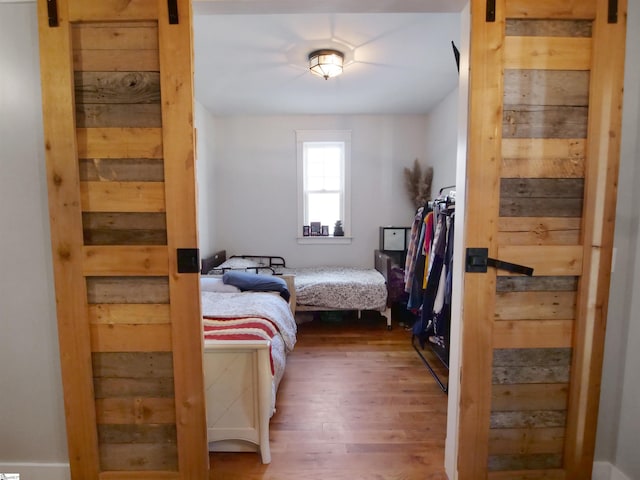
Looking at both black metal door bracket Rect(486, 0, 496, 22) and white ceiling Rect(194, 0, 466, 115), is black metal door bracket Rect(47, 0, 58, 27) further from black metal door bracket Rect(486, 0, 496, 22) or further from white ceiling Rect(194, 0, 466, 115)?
black metal door bracket Rect(486, 0, 496, 22)

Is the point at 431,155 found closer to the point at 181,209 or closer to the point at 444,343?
the point at 444,343

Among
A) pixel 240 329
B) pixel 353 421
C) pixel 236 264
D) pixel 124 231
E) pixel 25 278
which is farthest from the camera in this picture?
pixel 236 264

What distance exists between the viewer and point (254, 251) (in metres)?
4.50

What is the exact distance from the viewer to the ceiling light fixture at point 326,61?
2.45m

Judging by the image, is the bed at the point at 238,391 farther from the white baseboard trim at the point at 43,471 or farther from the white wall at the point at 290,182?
the white wall at the point at 290,182

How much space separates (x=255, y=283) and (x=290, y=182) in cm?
202

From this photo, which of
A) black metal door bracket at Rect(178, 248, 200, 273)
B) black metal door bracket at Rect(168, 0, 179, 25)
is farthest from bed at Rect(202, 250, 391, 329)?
black metal door bracket at Rect(168, 0, 179, 25)

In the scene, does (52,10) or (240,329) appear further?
(240,329)

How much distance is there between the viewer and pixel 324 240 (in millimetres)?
4465

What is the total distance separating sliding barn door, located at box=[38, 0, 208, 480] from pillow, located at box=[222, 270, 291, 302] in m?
1.55

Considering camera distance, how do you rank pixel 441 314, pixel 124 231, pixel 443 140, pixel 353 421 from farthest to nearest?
pixel 443 140 < pixel 441 314 < pixel 353 421 < pixel 124 231

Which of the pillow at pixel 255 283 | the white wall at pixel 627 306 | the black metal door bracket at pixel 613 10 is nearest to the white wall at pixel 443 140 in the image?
the white wall at pixel 627 306

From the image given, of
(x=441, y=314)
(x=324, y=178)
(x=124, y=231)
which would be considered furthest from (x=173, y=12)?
(x=324, y=178)

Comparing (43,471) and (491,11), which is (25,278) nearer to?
(43,471)
